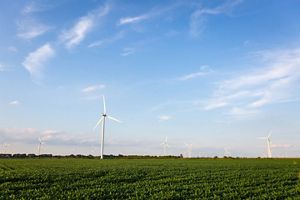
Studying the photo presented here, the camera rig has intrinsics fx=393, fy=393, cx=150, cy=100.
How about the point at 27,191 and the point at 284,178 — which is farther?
the point at 284,178

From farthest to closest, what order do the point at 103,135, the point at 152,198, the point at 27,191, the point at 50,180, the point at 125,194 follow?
the point at 103,135
the point at 50,180
the point at 27,191
the point at 125,194
the point at 152,198

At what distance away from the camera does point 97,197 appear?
1072 inches

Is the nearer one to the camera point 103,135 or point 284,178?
point 284,178

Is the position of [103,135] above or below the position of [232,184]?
above

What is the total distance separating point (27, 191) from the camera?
30.6 meters

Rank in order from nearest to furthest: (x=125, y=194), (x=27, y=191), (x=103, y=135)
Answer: (x=125, y=194) < (x=27, y=191) < (x=103, y=135)

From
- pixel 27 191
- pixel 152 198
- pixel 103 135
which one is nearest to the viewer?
pixel 152 198

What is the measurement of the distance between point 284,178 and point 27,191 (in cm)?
2473

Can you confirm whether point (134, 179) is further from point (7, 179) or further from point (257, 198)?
point (257, 198)

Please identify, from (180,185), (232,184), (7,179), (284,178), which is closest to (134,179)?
(180,185)

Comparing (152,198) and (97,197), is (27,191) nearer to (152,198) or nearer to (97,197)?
(97,197)

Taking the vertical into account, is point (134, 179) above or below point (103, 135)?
below

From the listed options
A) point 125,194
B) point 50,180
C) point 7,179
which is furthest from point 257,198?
point 7,179

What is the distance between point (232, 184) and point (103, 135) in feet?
259
